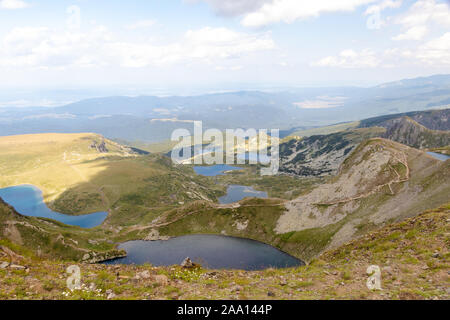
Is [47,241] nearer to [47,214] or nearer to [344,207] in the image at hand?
[47,214]

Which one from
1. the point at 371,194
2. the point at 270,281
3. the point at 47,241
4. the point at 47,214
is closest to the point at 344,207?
the point at 371,194

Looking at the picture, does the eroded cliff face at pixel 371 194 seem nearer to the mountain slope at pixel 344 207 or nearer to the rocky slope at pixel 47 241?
the mountain slope at pixel 344 207

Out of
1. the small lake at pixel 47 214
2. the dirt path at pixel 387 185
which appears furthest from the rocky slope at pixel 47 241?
the dirt path at pixel 387 185

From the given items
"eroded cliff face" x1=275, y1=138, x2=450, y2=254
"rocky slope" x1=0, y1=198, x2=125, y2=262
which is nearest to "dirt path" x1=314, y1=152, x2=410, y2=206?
"eroded cliff face" x1=275, y1=138, x2=450, y2=254

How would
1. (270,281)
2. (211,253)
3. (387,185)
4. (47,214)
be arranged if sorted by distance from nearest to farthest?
(270,281) → (387,185) → (211,253) → (47,214)
